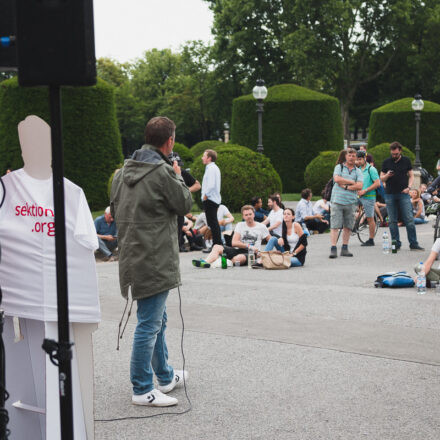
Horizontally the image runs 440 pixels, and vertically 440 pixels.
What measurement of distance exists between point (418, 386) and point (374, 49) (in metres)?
Result: 41.6

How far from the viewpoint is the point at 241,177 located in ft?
67.3

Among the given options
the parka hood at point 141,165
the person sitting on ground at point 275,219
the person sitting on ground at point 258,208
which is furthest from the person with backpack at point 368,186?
the parka hood at point 141,165

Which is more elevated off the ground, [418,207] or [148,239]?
[148,239]

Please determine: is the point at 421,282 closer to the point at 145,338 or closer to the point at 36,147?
the point at 145,338

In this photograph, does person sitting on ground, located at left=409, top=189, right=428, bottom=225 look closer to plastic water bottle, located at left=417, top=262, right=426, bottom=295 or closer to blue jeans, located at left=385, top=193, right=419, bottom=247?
blue jeans, located at left=385, top=193, right=419, bottom=247

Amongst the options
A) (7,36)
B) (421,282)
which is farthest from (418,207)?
(7,36)

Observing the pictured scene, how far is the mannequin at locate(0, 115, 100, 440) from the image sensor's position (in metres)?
3.83

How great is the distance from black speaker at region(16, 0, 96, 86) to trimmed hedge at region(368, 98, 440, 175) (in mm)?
31401

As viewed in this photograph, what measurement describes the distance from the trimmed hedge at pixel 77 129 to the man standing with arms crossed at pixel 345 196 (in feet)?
42.3

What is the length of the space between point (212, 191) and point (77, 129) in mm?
12035

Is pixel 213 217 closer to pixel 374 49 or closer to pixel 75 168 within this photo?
pixel 75 168

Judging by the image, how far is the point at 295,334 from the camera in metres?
6.76

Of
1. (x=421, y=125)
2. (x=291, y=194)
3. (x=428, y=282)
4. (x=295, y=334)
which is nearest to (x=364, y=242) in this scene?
(x=428, y=282)

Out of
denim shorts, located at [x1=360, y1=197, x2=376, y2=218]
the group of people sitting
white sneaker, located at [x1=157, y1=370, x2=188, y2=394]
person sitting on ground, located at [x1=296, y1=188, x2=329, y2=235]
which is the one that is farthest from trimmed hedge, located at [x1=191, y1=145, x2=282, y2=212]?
white sneaker, located at [x1=157, y1=370, x2=188, y2=394]
